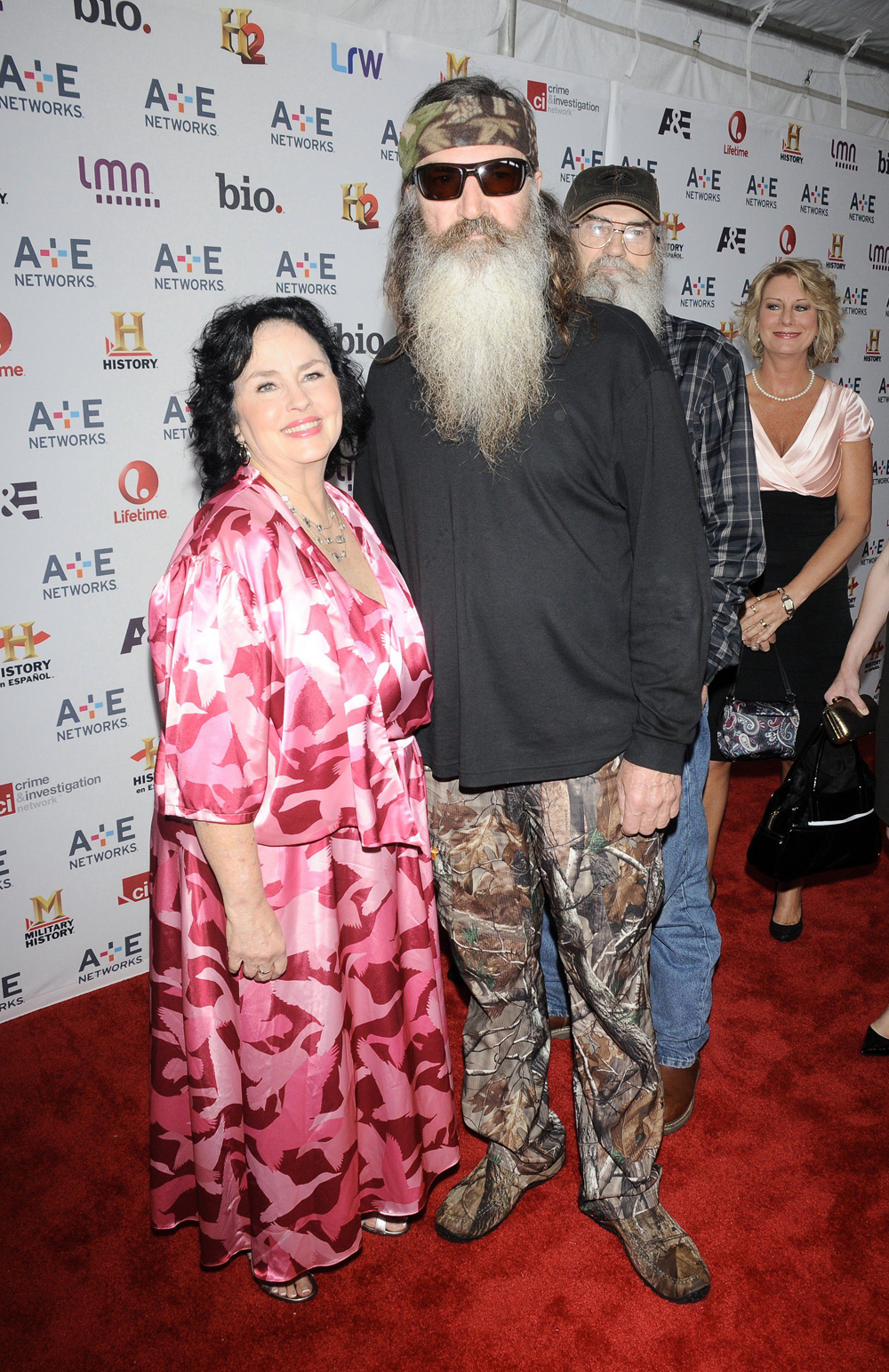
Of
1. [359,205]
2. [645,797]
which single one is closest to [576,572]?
[645,797]

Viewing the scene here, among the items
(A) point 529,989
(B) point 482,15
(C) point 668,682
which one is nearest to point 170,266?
(B) point 482,15

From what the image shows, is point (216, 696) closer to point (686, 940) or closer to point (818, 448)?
point (686, 940)

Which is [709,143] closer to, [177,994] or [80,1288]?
[177,994]

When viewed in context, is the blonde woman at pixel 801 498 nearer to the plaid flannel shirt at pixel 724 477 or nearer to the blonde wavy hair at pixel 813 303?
the blonde wavy hair at pixel 813 303

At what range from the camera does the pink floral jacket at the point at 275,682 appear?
1673 mm

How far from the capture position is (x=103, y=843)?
3352 mm

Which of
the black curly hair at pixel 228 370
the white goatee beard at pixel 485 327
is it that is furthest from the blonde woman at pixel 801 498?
the black curly hair at pixel 228 370

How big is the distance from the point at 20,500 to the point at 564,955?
6.88ft

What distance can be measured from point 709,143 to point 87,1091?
4717 millimetres

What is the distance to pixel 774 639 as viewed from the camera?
11.0 feet

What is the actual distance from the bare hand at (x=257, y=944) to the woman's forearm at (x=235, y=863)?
14 mm

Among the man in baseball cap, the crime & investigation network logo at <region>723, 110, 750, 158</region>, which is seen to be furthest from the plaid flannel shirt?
the crime & investigation network logo at <region>723, 110, 750, 158</region>

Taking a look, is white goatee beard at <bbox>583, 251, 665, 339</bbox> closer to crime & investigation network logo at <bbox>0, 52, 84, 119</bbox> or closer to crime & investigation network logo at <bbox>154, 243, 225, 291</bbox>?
crime & investigation network logo at <bbox>154, 243, 225, 291</bbox>

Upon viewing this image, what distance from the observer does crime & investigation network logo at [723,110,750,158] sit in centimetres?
455
